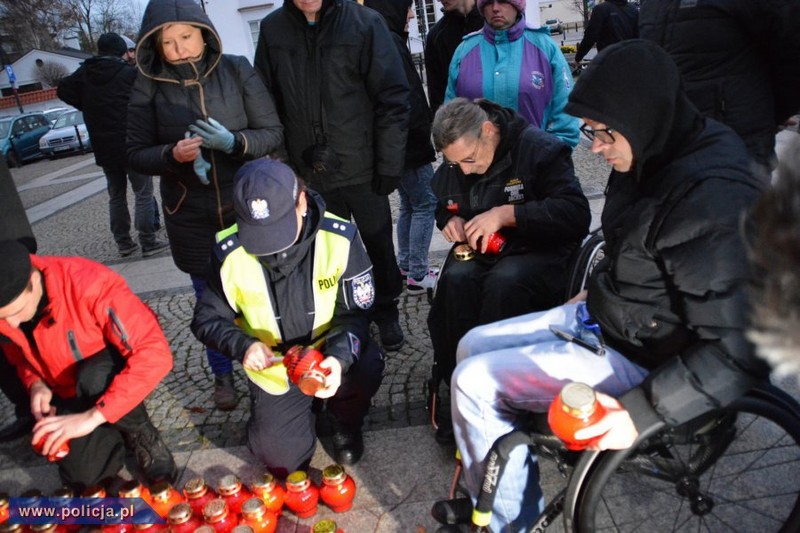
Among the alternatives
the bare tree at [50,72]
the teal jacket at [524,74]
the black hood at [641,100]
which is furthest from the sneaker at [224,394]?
the bare tree at [50,72]

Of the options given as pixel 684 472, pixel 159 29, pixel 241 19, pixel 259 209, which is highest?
pixel 241 19

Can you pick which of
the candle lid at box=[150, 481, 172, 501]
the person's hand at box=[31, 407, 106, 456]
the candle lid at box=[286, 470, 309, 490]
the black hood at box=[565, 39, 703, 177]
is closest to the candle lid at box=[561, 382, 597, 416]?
the black hood at box=[565, 39, 703, 177]

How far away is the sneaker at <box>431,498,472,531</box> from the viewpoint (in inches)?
74.6

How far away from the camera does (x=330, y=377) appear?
6.59ft

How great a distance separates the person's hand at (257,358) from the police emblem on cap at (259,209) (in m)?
0.46

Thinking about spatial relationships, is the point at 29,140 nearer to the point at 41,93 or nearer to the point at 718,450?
the point at 718,450

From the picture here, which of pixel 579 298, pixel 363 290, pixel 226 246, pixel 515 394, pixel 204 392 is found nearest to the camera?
pixel 515 394

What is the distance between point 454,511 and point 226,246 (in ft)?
4.04

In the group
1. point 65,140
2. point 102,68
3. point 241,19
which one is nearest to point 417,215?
point 102,68

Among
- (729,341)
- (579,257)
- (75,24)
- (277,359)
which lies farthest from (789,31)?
(75,24)

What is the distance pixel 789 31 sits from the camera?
2.23 m

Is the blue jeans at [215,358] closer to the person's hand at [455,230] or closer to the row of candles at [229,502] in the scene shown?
the row of candles at [229,502]

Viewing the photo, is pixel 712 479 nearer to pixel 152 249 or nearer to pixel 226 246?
pixel 226 246

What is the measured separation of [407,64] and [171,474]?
2.39 metres
